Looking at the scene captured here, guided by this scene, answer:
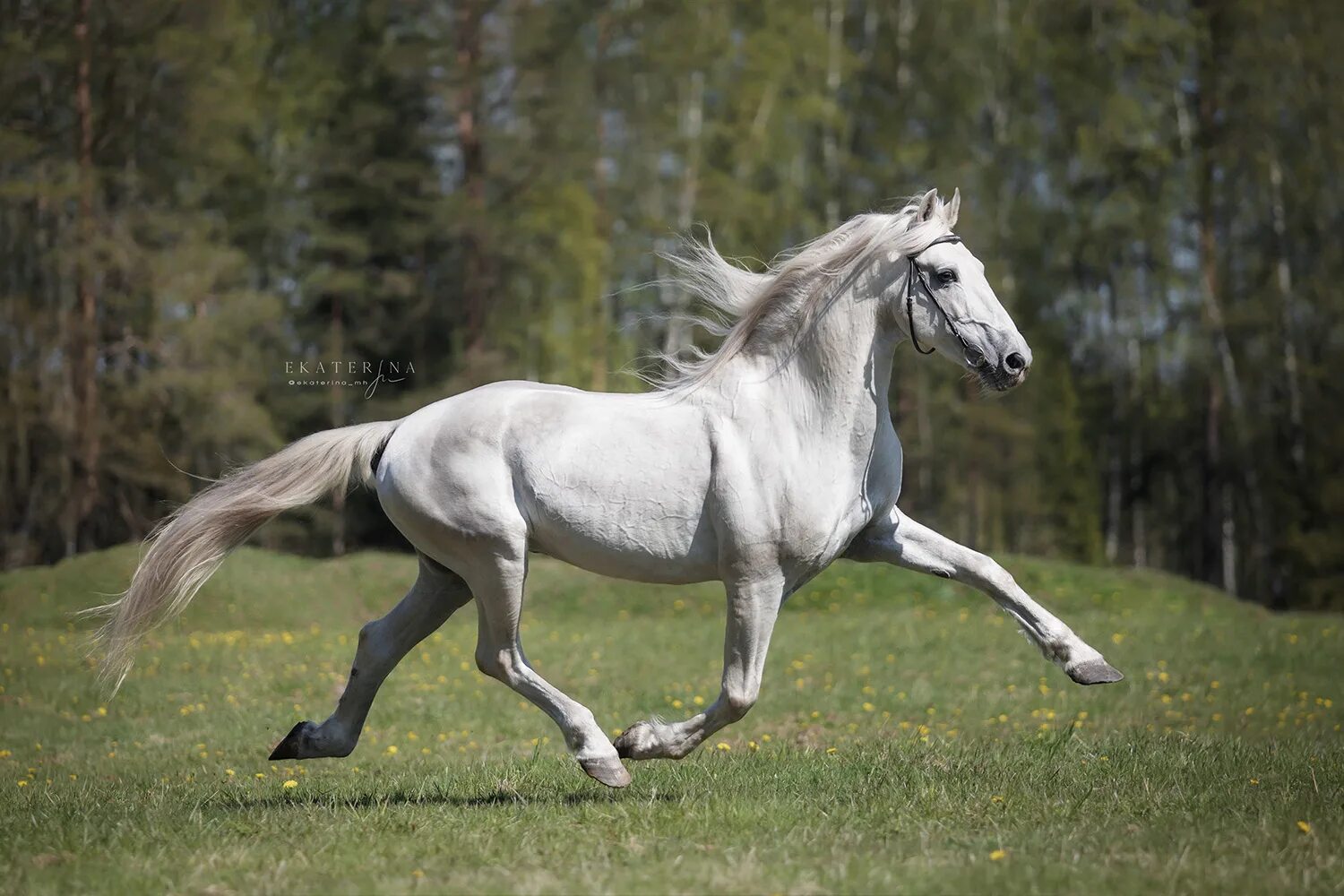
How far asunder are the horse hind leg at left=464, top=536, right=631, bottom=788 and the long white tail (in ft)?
2.65

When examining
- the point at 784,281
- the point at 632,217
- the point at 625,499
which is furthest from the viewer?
the point at 632,217

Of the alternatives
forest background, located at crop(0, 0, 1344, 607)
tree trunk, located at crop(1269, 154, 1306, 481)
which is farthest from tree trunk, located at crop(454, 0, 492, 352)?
tree trunk, located at crop(1269, 154, 1306, 481)

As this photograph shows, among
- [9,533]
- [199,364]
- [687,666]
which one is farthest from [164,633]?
[9,533]

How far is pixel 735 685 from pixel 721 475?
855 mm

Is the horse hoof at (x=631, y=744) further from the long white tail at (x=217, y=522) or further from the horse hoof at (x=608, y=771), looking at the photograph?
the long white tail at (x=217, y=522)

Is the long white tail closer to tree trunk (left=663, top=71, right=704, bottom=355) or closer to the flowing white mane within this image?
the flowing white mane

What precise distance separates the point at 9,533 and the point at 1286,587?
2583 cm

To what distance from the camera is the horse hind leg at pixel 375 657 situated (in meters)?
6.25

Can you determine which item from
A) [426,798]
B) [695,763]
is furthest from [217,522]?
[695,763]

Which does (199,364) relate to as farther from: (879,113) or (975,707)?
(975,707)

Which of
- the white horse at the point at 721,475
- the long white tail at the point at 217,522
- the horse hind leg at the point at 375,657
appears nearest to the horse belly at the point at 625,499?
the white horse at the point at 721,475

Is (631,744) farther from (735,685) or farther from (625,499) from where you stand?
(625,499)

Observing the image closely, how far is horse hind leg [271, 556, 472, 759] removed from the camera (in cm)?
625

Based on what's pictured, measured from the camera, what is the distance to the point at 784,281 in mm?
5977
